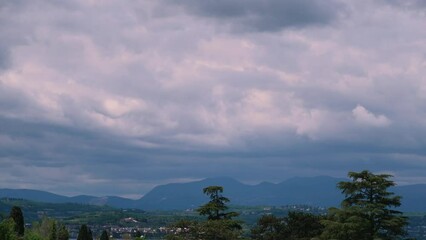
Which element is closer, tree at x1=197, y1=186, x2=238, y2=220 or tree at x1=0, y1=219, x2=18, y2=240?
tree at x1=197, y1=186, x2=238, y2=220

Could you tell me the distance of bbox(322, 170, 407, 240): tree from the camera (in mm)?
50719

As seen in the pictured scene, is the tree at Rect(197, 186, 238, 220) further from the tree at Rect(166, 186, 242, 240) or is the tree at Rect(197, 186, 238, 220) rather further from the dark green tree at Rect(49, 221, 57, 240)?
the dark green tree at Rect(49, 221, 57, 240)

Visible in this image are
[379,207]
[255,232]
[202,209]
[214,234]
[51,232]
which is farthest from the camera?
[51,232]

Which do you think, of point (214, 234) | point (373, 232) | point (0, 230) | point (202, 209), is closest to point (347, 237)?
point (373, 232)

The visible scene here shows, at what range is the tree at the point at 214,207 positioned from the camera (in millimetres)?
70438

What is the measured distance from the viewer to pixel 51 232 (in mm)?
108438

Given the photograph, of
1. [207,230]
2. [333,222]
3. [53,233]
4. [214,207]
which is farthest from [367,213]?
[53,233]

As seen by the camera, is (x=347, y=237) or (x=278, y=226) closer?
(x=347, y=237)

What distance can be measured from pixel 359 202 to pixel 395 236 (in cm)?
362

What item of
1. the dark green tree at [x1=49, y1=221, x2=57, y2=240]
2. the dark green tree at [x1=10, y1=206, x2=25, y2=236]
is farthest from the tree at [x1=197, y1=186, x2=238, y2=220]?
the dark green tree at [x1=49, y1=221, x2=57, y2=240]

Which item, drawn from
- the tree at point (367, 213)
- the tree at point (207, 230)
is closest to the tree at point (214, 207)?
the tree at point (207, 230)

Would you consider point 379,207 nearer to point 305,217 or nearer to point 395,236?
point 395,236

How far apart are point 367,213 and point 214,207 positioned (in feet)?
72.8

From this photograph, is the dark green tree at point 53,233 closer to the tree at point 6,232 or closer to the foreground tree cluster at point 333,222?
the foreground tree cluster at point 333,222
